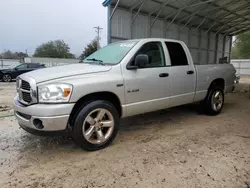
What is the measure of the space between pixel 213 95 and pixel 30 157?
4.48m

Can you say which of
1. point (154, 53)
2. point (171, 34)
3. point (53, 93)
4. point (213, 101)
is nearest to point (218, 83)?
point (213, 101)

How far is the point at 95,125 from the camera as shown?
3.27 metres

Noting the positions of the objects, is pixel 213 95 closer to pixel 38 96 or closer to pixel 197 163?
pixel 197 163

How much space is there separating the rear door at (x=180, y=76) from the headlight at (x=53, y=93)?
2284 mm

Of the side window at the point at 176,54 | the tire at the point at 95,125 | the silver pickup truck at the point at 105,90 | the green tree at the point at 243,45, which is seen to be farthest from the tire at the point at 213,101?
the green tree at the point at 243,45

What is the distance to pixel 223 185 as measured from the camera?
2430 millimetres

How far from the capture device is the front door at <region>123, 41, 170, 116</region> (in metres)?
3.63

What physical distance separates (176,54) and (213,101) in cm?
182

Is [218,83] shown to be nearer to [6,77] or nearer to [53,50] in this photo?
[6,77]

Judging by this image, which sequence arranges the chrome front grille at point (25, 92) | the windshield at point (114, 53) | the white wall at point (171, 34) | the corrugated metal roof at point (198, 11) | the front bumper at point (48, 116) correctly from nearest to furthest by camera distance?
the front bumper at point (48, 116), the chrome front grille at point (25, 92), the windshield at point (114, 53), the white wall at point (171, 34), the corrugated metal roof at point (198, 11)

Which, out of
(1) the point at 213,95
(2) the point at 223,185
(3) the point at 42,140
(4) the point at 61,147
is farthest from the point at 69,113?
(1) the point at 213,95

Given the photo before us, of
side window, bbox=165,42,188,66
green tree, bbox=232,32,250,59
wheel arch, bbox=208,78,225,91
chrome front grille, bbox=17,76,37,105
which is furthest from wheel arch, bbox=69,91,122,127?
green tree, bbox=232,32,250,59

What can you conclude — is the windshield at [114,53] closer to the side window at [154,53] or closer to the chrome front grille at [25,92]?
the side window at [154,53]

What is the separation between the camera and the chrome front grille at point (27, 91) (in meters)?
2.92
